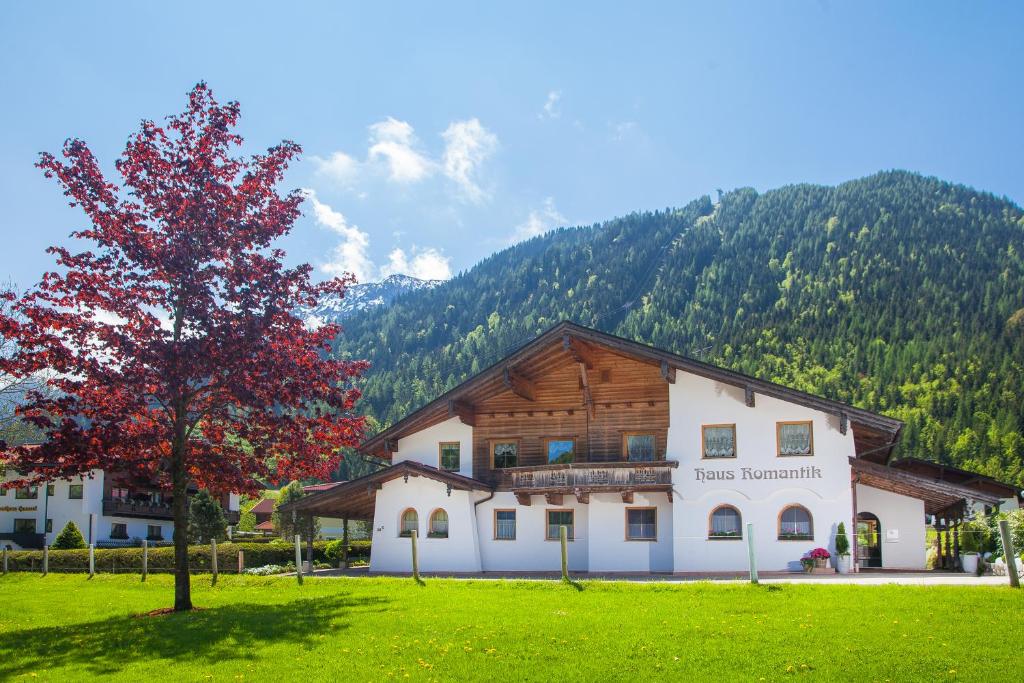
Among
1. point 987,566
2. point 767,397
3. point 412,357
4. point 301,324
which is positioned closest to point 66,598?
point 301,324

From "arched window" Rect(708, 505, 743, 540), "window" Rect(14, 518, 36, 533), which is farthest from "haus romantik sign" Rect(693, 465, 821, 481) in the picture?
"window" Rect(14, 518, 36, 533)

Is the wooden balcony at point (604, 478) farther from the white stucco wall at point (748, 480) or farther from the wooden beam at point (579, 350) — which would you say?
the wooden beam at point (579, 350)

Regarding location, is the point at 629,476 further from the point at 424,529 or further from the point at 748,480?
the point at 424,529

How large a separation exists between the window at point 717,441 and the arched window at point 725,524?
173 cm

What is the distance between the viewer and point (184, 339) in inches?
714

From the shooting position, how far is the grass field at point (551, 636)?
1184 cm

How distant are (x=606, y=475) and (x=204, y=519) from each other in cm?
3612

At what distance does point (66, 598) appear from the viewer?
2227 cm

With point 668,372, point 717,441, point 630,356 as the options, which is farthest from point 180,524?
point 717,441

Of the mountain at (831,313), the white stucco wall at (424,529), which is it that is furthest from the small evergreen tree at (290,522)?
the mountain at (831,313)

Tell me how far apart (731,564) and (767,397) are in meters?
5.50

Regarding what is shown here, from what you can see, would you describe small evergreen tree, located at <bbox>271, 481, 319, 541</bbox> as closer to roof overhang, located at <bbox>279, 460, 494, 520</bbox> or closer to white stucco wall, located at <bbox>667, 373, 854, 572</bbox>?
roof overhang, located at <bbox>279, 460, 494, 520</bbox>

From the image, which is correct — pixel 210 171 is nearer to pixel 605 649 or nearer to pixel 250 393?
pixel 250 393

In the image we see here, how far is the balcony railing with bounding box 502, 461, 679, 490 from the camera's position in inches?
1178
